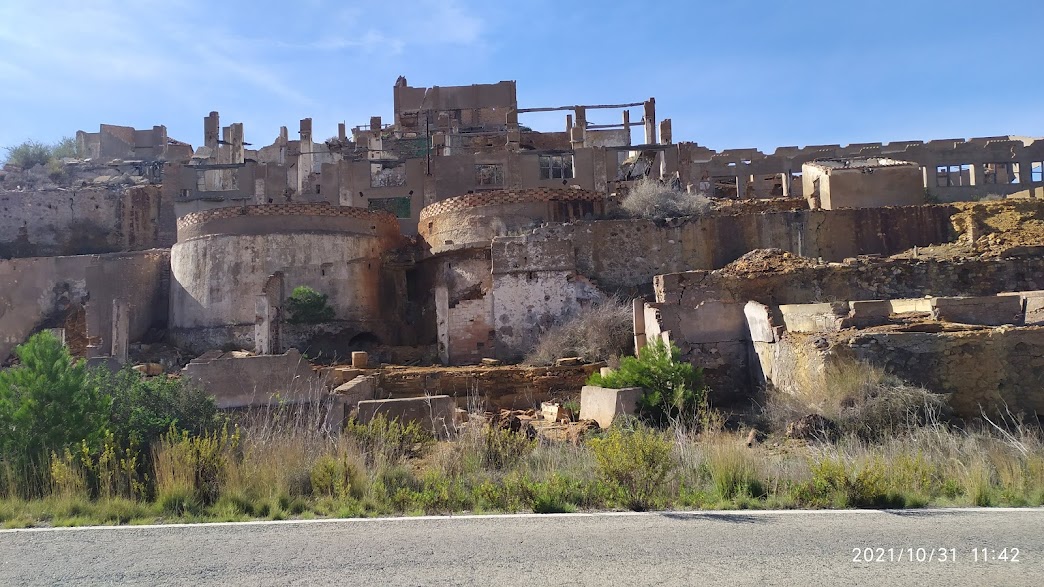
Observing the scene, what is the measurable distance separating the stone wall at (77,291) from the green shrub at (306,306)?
5.72m

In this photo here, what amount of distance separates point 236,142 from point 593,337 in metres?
27.7

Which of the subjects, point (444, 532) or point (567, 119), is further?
point (567, 119)

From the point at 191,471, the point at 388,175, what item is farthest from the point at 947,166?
the point at 191,471

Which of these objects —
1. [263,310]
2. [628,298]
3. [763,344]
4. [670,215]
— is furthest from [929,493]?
[263,310]

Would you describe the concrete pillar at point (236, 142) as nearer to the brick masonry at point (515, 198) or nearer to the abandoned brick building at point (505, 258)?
the abandoned brick building at point (505, 258)

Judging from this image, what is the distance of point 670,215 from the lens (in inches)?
781

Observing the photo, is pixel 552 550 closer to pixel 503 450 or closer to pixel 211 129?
pixel 503 450

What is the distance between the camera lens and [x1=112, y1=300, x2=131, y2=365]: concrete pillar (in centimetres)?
2097

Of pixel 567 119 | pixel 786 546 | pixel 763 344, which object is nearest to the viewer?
pixel 786 546

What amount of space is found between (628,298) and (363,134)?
75.8 feet

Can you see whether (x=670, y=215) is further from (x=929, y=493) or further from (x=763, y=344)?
(x=929, y=493)

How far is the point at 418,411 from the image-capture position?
37.1 feet

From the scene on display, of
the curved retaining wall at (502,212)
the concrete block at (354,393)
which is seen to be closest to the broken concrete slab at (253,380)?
the concrete block at (354,393)

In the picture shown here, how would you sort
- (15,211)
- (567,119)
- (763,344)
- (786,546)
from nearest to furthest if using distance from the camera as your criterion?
(786,546)
(763,344)
(15,211)
(567,119)
